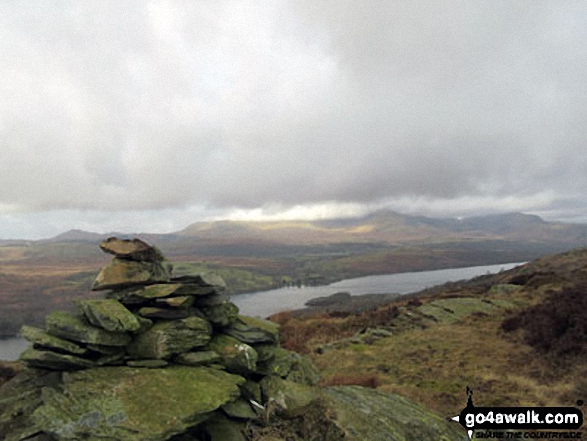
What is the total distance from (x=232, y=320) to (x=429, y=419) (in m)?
8.23

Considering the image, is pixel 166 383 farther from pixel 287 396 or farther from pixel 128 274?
pixel 128 274

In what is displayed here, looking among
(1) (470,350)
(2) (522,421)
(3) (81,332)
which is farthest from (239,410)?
(1) (470,350)

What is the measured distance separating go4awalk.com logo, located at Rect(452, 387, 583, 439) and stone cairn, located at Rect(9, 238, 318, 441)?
6.60 meters

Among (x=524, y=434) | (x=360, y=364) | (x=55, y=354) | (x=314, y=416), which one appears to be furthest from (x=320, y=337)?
(x=55, y=354)

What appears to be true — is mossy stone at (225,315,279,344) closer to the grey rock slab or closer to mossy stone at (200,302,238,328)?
mossy stone at (200,302,238,328)

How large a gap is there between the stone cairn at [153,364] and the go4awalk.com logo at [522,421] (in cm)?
660

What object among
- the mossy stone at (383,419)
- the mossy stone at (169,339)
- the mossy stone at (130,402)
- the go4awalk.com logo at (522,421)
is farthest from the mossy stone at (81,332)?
the go4awalk.com logo at (522,421)

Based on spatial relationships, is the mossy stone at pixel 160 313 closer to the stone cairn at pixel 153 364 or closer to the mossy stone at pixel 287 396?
the stone cairn at pixel 153 364

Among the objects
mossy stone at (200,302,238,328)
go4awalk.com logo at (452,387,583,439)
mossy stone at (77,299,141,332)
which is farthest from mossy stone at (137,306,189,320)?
go4awalk.com logo at (452,387,583,439)

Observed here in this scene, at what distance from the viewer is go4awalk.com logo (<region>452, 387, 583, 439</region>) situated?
13155 mm

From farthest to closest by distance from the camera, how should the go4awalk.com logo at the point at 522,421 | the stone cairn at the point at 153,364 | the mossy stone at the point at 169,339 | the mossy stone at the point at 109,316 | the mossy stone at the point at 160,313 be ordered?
the go4awalk.com logo at the point at 522,421, the mossy stone at the point at 160,313, the mossy stone at the point at 169,339, the mossy stone at the point at 109,316, the stone cairn at the point at 153,364

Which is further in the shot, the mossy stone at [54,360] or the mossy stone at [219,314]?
the mossy stone at [219,314]

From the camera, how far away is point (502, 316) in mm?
33844

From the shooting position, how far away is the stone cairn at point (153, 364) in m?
8.80
